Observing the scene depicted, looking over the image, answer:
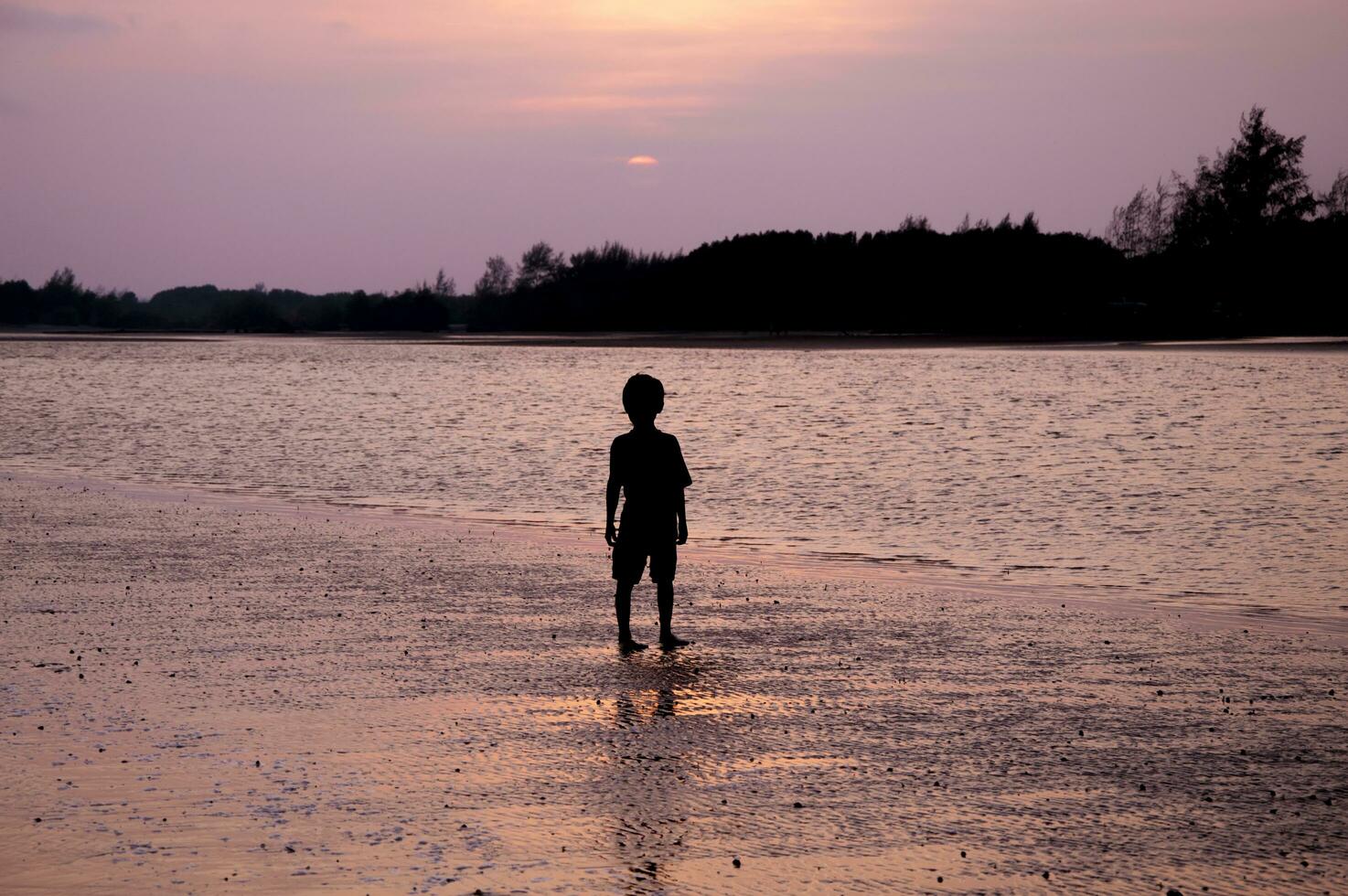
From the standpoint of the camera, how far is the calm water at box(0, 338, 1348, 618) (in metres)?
14.9

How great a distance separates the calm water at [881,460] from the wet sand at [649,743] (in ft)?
11.2

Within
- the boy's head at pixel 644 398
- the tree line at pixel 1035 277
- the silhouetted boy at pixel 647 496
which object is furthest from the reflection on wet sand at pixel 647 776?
the tree line at pixel 1035 277

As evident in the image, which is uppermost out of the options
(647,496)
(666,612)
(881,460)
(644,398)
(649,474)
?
(644,398)

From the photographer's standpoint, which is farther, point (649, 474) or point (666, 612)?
point (649, 474)

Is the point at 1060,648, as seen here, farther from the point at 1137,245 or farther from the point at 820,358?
the point at 1137,245

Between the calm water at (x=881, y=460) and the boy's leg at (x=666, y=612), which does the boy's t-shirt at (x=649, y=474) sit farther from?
the calm water at (x=881, y=460)

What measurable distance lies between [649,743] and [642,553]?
2914mm

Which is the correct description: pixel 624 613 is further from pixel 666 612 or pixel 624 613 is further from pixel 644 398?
pixel 644 398

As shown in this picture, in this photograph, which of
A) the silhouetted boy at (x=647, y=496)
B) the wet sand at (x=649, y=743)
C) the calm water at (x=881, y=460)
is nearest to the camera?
the wet sand at (x=649, y=743)

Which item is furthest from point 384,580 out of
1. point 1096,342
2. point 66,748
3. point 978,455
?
point 1096,342

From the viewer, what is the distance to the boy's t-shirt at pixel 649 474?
987 centimetres

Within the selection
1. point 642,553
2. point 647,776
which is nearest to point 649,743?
point 647,776

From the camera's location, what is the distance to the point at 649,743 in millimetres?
7070

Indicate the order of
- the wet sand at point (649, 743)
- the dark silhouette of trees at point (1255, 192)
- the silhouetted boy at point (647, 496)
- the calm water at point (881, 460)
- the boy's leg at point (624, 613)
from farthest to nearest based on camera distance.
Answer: the dark silhouette of trees at point (1255, 192) → the calm water at point (881, 460) → the silhouetted boy at point (647, 496) → the boy's leg at point (624, 613) → the wet sand at point (649, 743)
